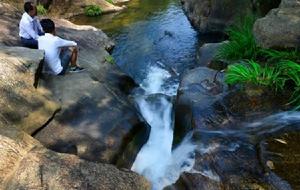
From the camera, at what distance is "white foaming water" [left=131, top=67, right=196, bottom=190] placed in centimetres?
755

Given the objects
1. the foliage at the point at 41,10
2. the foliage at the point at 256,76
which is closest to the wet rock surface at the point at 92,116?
the foliage at the point at 256,76

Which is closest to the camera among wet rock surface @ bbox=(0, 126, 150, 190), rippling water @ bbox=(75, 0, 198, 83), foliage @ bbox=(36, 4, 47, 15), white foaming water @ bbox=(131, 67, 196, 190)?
wet rock surface @ bbox=(0, 126, 150, 190)

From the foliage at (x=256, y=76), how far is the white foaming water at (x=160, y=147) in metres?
1.79

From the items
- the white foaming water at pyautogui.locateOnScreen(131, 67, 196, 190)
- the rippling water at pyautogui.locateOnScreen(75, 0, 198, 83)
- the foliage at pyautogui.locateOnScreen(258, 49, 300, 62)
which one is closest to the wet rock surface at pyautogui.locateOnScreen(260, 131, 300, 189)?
the white foaming water at pyautogui.locateOnScreen(131, 67, 196, 190)

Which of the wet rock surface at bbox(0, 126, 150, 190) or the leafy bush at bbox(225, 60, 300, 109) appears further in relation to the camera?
the leafy bush at bbox(225, 60, 300, 109)

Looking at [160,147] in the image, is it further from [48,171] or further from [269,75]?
[48,171]

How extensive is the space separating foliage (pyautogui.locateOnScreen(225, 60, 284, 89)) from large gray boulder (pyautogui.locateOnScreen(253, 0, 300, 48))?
29.8 inches

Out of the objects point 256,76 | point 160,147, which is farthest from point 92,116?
point 256,76

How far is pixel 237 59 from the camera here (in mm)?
10578

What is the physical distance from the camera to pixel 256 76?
879cm

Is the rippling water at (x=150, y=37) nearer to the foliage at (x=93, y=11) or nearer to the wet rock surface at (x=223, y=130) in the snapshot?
the foliage at (x=93, y=11)

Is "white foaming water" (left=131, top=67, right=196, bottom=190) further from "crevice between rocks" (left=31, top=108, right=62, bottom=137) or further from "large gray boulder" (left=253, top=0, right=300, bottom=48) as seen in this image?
"large gray boulder" (left=253, top=0, right=300, bottom=48)

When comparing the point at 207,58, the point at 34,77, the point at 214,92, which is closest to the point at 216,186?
the point at 214,92

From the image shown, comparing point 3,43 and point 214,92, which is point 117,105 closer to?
point 214,92
